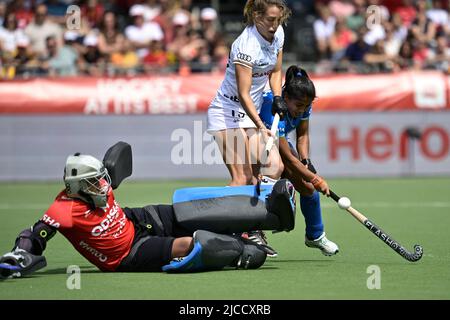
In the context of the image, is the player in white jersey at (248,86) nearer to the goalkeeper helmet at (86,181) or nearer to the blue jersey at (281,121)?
the blue jersey at (281,121)

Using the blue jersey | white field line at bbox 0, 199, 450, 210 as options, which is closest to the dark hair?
the blue jersey

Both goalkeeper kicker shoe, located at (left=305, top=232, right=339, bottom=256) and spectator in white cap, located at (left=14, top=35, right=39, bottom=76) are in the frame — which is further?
spectator in white cap, located at (left=14, top=35, right=39, bottom=76)

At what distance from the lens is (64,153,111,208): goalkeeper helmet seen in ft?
24.1

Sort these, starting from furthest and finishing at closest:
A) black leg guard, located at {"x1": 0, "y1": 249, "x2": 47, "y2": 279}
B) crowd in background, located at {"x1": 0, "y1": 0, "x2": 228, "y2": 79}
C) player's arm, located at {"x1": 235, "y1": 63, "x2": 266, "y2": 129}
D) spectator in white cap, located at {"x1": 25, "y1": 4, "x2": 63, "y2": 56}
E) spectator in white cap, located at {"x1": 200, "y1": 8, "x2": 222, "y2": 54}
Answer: spectator in white cap, located at {"x1": 200, "y1": 8, "x2": 222, "y2": 54}, spectator in white cap, located at {"x1": 25, "y1": 4, "x2": 63, "y2": 56}, crowd in background, located at {"x1": 0, "y1": 0, "x2": 228, "y2": 79}, player's arm, located at {"x1": 235, "y1": 63, "x2": 266, "y2": 129}, black leg guard, located at {"x1": 0, "y1": 249, "x2": 47, "y2": 279}

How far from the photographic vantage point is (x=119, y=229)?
7543 mm

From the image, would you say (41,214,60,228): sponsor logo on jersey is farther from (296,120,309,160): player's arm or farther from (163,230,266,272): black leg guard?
(296,120,309,160): player's arm

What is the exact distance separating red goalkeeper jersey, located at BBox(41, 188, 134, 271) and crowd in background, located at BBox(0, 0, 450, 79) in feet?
33.8

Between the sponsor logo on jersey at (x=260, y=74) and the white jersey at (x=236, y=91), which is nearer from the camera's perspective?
the white jersey at (x=236, y=91)

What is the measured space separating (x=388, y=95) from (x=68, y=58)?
18.6ft

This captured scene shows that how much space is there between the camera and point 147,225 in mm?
7941

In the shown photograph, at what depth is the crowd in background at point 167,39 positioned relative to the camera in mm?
17875

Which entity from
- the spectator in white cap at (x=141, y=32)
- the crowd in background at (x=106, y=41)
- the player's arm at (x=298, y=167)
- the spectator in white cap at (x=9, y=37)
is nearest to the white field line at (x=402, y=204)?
the player's arm at (x=298, y=167)

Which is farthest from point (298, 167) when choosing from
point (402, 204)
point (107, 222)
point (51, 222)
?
point (402, 204)

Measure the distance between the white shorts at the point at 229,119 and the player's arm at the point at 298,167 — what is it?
1.88 feet
